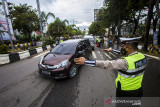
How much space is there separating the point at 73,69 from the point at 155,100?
2975 millimetres

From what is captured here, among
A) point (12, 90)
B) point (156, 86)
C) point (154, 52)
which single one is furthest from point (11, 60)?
point (154, 52)

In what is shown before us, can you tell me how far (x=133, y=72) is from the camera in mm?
1359

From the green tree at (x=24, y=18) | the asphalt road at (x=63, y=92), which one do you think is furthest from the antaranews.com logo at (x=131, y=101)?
the green tree at (x=24, y=18)

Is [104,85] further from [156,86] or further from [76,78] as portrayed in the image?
[156,86]

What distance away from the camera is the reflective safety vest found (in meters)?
1.33

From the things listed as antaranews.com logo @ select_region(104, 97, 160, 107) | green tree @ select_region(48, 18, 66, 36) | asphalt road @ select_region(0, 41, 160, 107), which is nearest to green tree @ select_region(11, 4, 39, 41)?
asphalt road @ select_region(0, 41, 160, 107)

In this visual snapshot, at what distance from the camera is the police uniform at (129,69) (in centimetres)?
133

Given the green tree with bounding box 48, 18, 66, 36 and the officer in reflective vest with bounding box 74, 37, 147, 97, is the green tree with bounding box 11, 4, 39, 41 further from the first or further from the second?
the green tree with bounding box 48, 18, 66, 36

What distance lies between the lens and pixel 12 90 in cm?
319

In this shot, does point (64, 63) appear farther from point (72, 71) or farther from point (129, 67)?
point (129, 67)

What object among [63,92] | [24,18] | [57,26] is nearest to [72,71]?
[63,92]

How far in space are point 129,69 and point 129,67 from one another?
42 mm

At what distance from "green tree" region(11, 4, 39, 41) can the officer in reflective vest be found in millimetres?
17536

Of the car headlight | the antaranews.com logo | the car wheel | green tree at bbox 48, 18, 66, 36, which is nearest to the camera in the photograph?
the antaranews.com logo
